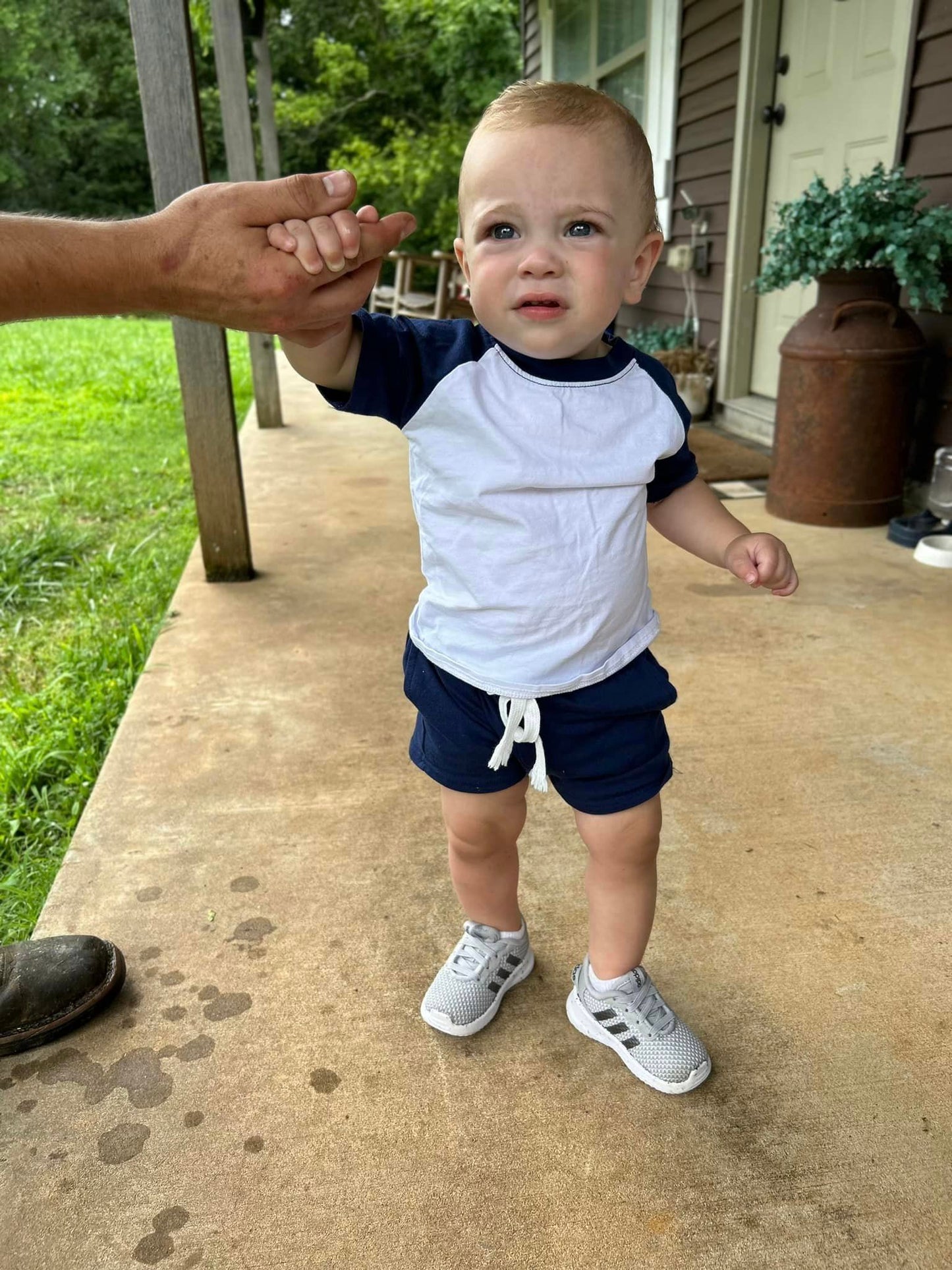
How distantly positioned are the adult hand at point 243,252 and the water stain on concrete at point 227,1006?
799 mm

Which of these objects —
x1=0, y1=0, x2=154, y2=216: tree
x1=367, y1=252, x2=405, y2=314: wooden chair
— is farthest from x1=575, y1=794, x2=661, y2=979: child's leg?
x1=0, y1=0, x2=154, y2=216: tree

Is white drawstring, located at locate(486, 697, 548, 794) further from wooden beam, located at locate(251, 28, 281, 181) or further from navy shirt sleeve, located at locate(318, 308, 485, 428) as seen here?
wooden beam, located at locate(251, 28, 281, 181)

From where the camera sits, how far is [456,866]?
3.97 feet

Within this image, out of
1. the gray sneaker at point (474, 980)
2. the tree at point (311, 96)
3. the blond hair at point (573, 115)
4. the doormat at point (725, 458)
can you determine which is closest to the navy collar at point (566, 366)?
the blond hair at point (573, 115)

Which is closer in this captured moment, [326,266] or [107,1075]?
[326,266]

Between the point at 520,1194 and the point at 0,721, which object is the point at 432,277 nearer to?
the point at 0,721

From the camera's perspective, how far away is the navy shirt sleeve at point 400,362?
98 cm

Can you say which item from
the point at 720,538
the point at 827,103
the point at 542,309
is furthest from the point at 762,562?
the point at 827,103

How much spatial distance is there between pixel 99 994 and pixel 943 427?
293cm

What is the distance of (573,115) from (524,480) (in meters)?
0.34

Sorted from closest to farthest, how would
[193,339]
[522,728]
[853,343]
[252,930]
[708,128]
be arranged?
[522,728], [252,930], [193,339], [853,343], [708,128]

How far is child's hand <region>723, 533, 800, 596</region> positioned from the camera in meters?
1.07

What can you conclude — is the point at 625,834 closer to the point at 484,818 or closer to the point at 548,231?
the point at 484,818

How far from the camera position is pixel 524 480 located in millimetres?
972
